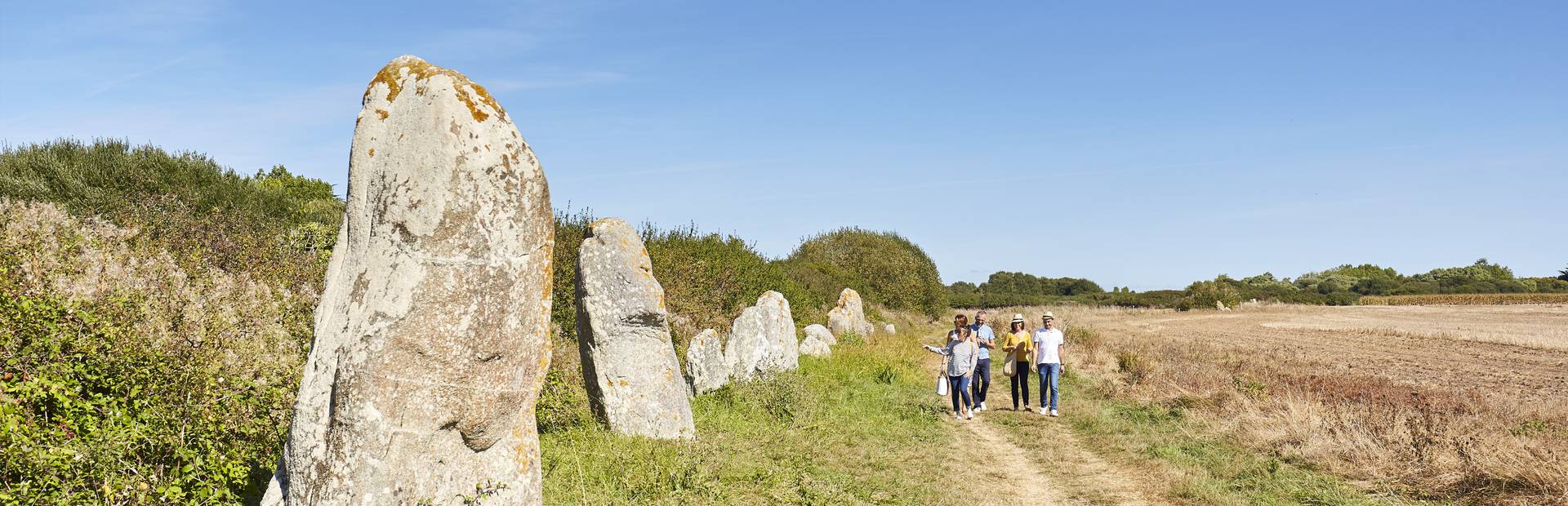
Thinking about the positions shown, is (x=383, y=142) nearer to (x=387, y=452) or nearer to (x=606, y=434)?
(x=387, y=452)

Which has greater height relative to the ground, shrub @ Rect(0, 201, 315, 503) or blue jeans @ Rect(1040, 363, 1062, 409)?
shrub @ Rect(0, 201, 315, 503)

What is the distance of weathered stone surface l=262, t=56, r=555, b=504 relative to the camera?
4.91m

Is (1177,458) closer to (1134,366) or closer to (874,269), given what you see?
(1134,366)

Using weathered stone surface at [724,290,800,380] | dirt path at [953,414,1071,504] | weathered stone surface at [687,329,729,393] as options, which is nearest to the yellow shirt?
dirt path at [953,414,1071,504]

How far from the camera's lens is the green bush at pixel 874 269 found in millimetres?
47188

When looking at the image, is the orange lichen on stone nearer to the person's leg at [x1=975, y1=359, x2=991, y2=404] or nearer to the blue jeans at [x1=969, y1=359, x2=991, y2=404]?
the blue jeans at [x1=969, y1=359, x2=991, y2=404]

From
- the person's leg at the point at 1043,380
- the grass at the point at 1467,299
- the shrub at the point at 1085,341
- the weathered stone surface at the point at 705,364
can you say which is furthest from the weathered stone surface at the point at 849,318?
the grass at the point at 1467,299

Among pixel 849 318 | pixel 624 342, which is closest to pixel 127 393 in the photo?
pixel 624 342

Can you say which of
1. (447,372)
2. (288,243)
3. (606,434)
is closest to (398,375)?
(447,372)

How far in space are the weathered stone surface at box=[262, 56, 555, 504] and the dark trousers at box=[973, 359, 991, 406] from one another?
1022 centimetres

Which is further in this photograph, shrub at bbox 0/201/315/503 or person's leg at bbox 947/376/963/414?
person's leg at bbox 947/376/963/414

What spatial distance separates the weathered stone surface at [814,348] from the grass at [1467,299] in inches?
2897

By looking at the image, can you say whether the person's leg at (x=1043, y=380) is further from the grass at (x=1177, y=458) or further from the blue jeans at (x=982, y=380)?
the blue jeans at (x=982, y=380)

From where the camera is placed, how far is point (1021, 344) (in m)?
14.5
